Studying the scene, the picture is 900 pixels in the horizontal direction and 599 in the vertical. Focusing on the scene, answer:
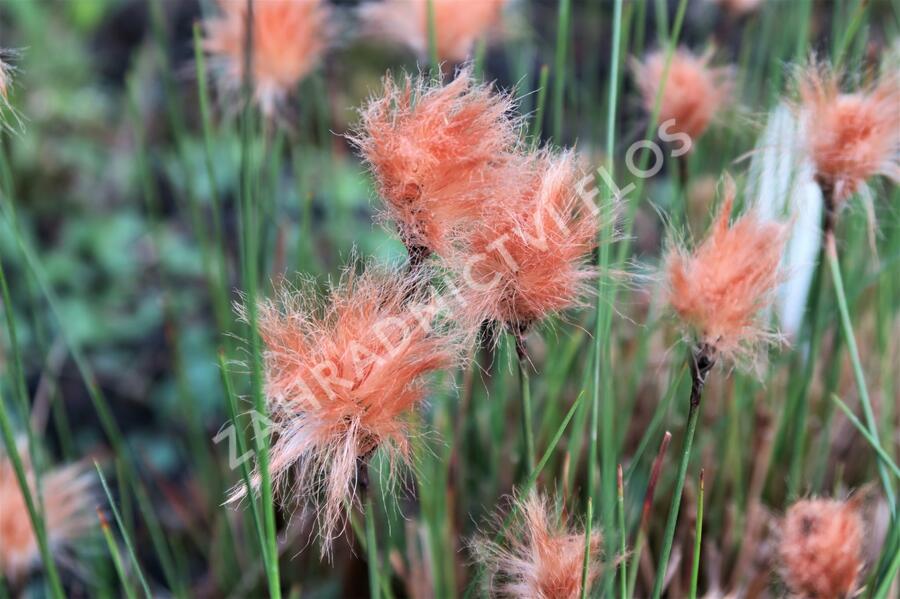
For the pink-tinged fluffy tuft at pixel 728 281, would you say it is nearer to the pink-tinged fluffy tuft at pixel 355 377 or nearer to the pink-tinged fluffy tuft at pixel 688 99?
the pink-tinged fluffy tuft at pixel 355 377

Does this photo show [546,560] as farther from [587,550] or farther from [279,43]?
[279,43]

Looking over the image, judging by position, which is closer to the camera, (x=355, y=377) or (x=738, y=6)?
(x=355, y=377)

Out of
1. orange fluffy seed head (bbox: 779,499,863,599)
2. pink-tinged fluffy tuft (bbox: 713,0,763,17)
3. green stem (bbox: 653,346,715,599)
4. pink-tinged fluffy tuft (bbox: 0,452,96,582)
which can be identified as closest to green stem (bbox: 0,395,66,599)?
pink-tinged fluffy tuft (bbox: 0,452,96,582)

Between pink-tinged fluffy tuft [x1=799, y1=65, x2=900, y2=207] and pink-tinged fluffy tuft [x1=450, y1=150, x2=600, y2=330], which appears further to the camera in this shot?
pink-tinged fluffy tuft [x1=799, y1=65, x2=900, y2=207]

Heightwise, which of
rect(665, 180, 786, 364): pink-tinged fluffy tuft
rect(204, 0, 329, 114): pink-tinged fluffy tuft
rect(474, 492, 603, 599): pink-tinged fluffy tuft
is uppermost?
rect(204, 0, 329, 114): pink-tinged fluffy tuft

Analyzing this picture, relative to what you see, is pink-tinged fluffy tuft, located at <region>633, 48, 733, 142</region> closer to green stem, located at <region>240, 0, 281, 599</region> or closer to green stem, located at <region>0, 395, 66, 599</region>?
green stem, located at <region>240, 0, 281, 599</region>

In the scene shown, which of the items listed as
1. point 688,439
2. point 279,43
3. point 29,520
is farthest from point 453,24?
point 29,520

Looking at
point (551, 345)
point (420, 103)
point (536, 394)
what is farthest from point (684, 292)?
point (536, 394)
